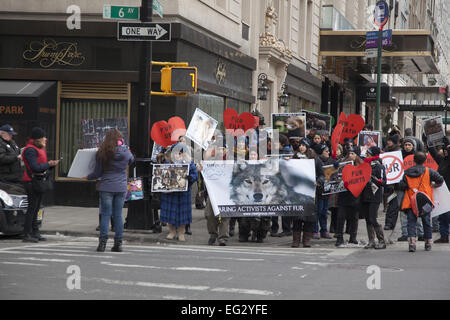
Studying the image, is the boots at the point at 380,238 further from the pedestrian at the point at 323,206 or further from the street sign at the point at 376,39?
the street sign at the point at 376,39

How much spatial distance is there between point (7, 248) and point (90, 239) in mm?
2205

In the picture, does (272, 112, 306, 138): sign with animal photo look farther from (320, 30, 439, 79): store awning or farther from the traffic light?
(320, 30, 439, 79): store awning

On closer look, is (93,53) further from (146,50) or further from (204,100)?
(146,50)

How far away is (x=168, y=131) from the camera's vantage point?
571 inches

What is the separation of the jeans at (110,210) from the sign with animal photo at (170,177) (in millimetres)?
2025

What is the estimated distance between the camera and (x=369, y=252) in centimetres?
1288

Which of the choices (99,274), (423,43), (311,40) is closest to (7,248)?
(99,274)

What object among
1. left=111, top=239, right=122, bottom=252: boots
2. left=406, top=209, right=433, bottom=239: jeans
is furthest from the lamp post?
left=111, top=239, right=122, bottom=252: boots

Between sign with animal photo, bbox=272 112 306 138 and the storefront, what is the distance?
3.23m

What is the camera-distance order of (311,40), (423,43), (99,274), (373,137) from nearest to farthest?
(99,274) < (373,137) < (423,43) < (311,40)

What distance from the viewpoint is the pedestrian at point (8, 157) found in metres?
14.7

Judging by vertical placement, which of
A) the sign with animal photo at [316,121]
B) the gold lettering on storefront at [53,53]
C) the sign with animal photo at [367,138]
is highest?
the gold lettering on storefront at [53,53]

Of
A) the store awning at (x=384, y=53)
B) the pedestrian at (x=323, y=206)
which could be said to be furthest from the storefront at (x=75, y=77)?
the store awning at (x=384, y=53)

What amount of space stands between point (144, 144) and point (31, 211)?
238cm
